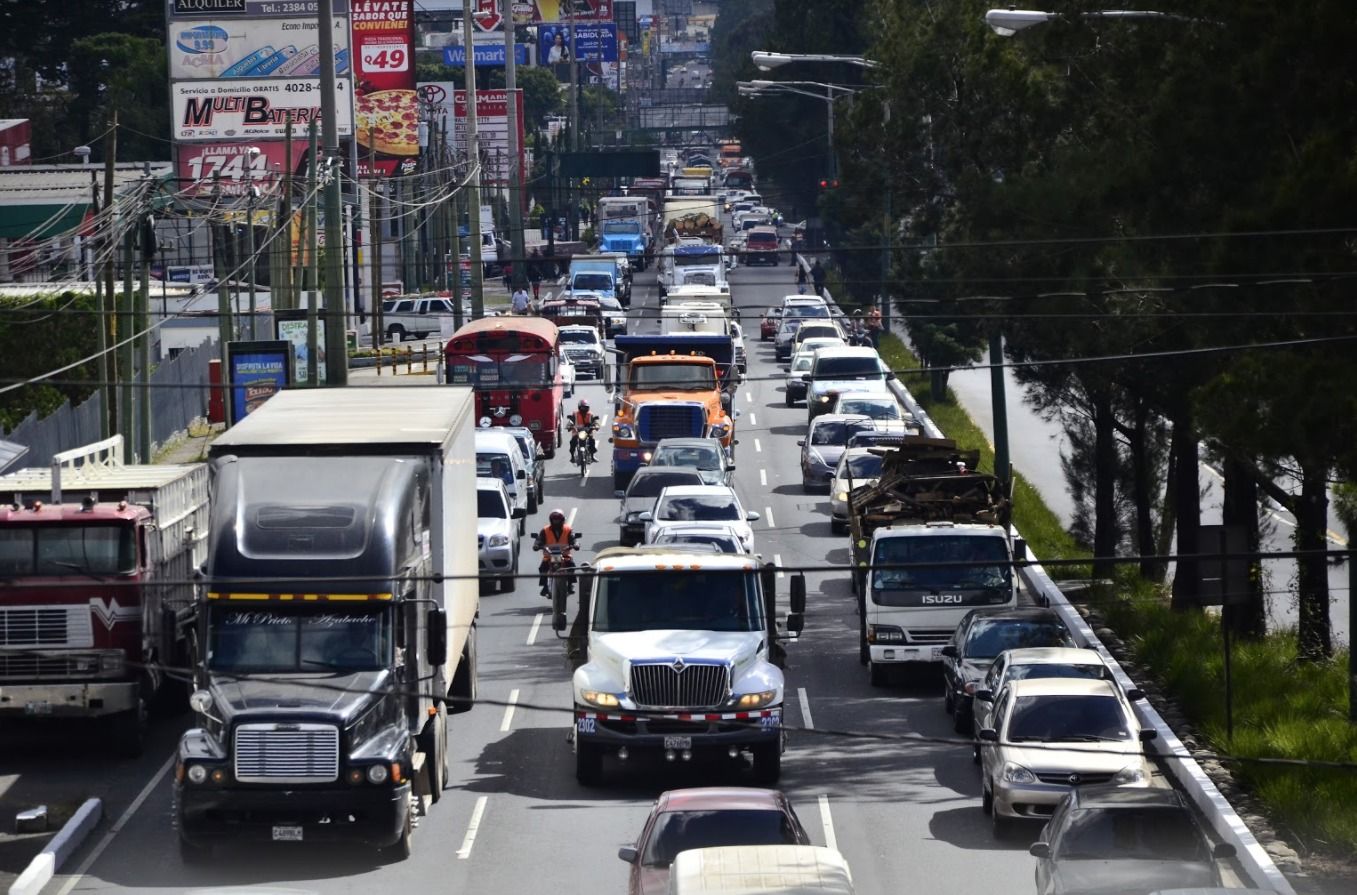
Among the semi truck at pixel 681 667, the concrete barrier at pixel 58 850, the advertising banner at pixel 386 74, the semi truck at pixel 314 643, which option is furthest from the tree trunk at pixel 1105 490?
the advertising banner at pixel 386 74

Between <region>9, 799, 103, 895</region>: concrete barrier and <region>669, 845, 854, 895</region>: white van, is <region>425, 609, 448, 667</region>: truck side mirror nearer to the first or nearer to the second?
<region>9, 799, 103, 895</region>: concrete barrier

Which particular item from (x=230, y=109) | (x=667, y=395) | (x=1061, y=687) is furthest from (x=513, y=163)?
(x=1061, y=687)

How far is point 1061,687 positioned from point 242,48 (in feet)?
230

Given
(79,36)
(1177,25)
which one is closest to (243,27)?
(79,36)

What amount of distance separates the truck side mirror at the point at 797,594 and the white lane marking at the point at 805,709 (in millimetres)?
3501

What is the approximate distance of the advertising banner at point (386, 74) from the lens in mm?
91250

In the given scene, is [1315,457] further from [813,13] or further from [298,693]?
[813,13]

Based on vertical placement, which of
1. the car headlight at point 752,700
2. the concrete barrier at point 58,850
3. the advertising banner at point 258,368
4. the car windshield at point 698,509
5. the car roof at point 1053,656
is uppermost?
the advertising banner at point 258,368

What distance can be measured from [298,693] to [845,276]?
72796mm

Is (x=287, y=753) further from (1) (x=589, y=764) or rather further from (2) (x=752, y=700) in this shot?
(2) (x=752, y=700)

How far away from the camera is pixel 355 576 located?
19.2m

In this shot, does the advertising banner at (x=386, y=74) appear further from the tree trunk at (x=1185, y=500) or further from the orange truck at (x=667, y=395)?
the tree trunk at (x=1185, y=500)

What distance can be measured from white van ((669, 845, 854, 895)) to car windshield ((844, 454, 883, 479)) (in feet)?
82.6

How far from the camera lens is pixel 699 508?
34.6 m
